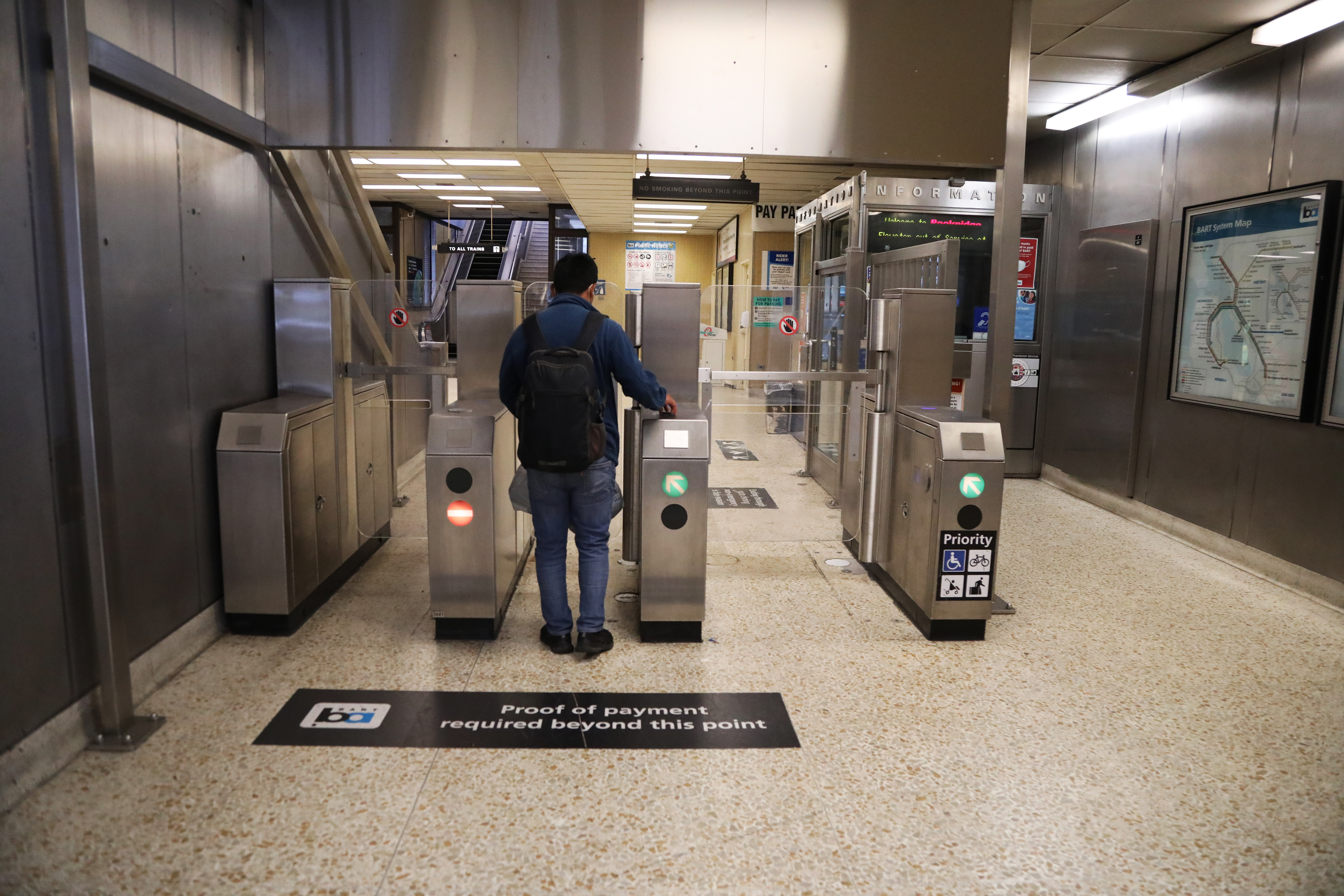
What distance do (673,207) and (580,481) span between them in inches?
375

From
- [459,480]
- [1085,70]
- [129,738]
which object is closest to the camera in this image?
[129,738]

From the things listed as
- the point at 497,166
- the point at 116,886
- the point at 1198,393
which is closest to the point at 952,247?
the point at 1198,393

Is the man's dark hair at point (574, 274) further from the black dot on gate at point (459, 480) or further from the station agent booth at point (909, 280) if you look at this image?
the station agent booth at point (909, 280)

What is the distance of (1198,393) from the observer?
16.8ft

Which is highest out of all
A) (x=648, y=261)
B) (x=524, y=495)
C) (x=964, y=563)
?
(x=648, y=261)

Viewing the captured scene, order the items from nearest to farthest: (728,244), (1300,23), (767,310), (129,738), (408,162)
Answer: (129,738)
(1300,23)
(767,310)
(408,162)
(728,244)

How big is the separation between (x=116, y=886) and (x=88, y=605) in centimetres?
97

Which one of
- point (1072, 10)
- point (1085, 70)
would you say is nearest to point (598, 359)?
point (1072, 10)

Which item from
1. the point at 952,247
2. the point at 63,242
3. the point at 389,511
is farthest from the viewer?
the point at 389,511

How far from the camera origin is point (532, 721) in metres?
2.78

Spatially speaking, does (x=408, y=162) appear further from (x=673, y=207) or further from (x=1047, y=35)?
(x=1047, y=35)

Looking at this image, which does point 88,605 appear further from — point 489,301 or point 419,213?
point 419,213

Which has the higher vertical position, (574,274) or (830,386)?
(574,274)

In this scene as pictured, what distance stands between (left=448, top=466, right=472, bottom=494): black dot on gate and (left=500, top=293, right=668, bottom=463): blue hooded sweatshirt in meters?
0.32
